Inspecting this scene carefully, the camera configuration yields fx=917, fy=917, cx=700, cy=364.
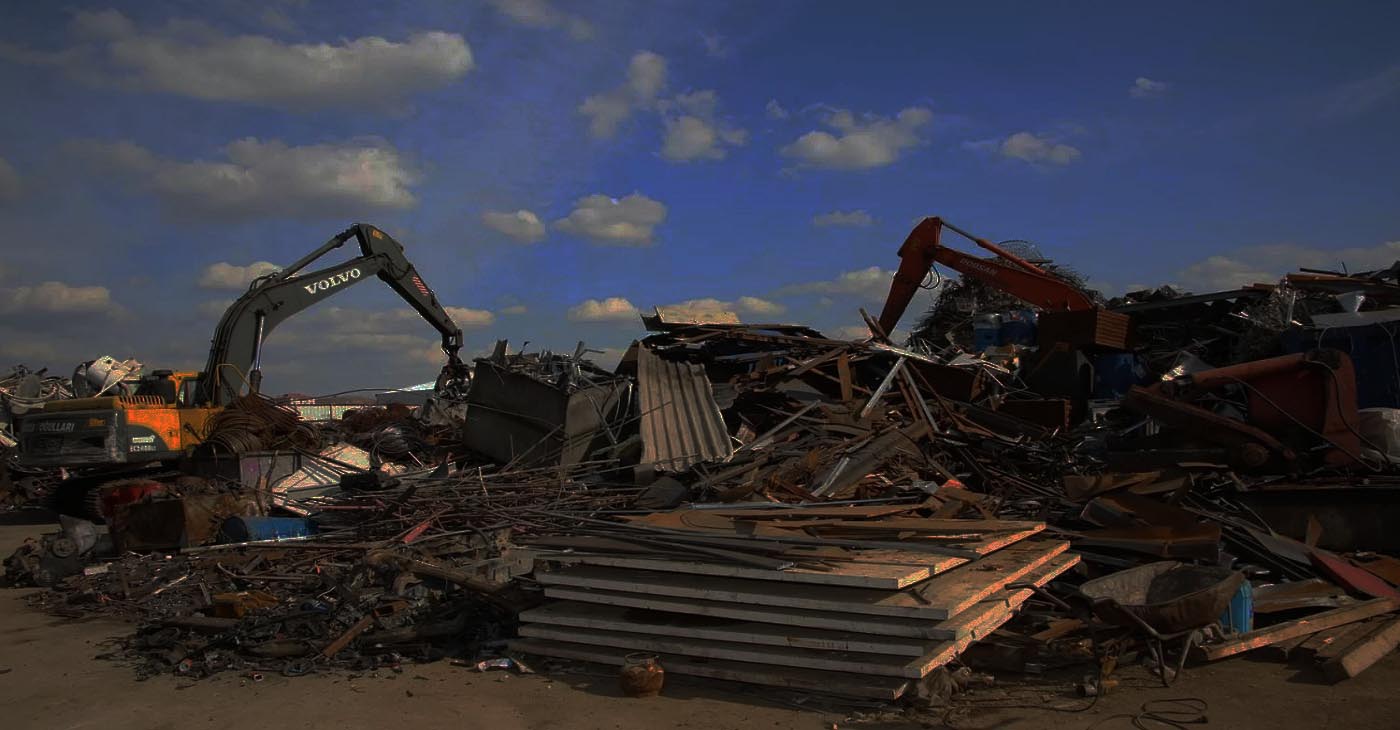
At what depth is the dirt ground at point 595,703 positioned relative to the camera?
4590 millimetres

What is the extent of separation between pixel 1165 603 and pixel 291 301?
558 inches

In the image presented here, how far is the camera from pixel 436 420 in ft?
45.7

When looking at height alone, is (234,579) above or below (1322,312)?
below

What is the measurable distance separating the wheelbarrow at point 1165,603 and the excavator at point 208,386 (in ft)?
40.4

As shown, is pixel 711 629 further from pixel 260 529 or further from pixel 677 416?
pixel 260 529

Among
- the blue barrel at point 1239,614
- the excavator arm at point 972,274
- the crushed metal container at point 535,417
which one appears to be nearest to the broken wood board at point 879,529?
the blue barrel at point 1239,614

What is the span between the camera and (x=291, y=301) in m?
15.3

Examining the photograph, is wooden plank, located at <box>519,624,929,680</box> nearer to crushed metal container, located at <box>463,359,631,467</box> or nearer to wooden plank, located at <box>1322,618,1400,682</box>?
wooden plank, located at <box>1322,618,1400,682</box>

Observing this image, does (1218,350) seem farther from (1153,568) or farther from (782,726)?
(782,726)

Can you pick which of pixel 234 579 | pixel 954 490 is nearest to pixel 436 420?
pixel 234 579

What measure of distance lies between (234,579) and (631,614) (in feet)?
14.1

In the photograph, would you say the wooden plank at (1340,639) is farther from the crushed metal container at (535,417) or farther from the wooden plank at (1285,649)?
the crushed metal container at (535,417)

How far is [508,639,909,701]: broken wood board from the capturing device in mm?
4656

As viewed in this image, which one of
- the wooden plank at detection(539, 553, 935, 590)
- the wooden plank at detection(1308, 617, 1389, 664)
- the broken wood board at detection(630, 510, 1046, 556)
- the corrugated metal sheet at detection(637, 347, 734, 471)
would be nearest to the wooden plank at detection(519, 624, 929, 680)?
the wooden plank at detection(539, 553, 935, 590)
